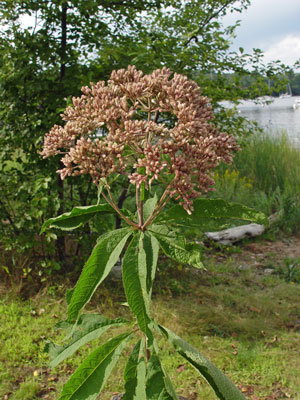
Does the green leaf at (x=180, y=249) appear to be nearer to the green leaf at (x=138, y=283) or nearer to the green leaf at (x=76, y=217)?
the green leaf at (x=138, y=283)

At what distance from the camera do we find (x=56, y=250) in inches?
174

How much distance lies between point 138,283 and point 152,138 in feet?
1.85

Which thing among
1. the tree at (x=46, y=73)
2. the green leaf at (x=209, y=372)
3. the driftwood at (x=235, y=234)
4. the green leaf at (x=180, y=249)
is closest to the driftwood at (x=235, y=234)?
the driftwood at (x=235, y=234)

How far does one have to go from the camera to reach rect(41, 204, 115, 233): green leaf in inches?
70.2

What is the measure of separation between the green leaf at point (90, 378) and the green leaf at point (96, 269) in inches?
12.1

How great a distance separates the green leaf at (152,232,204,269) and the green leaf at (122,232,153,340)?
0.37 feet

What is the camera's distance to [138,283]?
1532mm

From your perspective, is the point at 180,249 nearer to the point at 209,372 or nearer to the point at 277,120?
the point at 209,372

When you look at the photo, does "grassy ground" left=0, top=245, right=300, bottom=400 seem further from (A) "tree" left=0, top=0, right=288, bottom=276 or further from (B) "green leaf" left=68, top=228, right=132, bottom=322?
(B) "green leaf" left=68, top=228, right=132, bottom=322

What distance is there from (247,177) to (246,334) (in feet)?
16.0

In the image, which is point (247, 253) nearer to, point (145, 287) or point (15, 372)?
point (15, 372)

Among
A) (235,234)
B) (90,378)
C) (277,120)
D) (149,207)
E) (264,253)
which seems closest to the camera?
(90,378)

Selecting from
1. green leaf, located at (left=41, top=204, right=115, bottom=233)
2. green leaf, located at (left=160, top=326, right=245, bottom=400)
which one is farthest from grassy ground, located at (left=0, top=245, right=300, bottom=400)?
green leaf, located at (left=41, top=204, right=115, bottom=233)

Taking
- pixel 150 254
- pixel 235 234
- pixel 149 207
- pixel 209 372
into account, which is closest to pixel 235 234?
pixel 235 234
